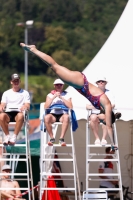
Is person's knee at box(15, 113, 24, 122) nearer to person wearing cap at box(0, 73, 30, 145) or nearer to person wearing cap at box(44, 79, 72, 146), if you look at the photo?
person wearing cap at box(0, 73, 30, 145)

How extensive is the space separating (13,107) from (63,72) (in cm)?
236

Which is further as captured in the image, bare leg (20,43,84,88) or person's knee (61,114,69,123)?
person's knee (61,114,69,123)

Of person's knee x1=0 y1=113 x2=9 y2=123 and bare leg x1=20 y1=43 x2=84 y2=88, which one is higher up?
bare leg x1=20 y1=43 x2=84 y2=88

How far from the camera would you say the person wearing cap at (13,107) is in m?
12.9

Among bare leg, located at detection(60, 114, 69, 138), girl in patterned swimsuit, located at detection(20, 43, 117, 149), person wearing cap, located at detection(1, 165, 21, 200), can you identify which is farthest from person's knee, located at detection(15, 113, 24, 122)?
girl in patterned swimsuit, located at detection(20, 43, 117, 149)

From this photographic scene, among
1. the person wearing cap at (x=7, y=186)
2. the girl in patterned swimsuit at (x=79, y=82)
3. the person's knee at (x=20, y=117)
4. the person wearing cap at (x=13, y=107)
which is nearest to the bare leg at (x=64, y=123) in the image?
the person wearing cap at (x=13, y=107)

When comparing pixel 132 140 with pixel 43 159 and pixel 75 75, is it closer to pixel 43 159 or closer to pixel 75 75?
pixel 43 159

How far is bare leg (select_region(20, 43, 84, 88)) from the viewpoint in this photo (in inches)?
437

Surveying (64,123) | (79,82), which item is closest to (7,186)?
(64,123)

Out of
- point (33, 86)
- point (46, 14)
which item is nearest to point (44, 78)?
point (33, 86)

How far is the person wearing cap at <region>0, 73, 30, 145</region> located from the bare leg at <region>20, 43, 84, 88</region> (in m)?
1.93

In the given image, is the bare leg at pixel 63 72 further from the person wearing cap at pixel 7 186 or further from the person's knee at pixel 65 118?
the person wearing cap at pixel 7 186

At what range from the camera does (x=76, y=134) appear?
16406mm

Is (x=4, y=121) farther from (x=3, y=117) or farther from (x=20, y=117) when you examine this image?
(x=20, y=117)
